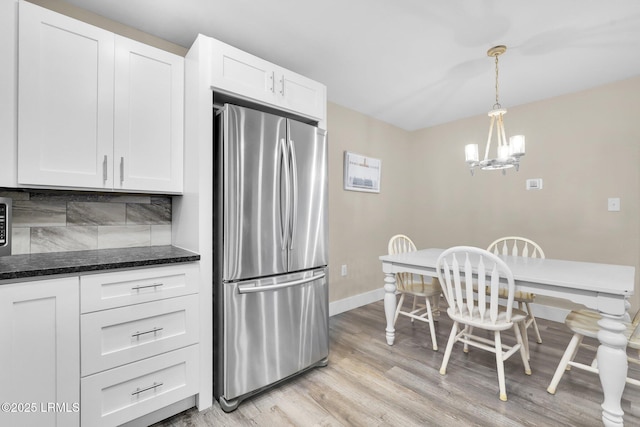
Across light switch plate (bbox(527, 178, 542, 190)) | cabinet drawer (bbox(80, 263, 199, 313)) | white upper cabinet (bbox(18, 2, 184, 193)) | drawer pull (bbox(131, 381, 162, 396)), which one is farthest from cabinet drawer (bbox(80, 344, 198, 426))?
light switch plate (bbox(527, 178, 542, 190))

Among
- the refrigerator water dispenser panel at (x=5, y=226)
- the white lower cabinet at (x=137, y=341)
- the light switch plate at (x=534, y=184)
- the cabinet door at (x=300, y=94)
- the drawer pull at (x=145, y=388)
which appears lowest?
the drawer pull at (x=145, y=388)

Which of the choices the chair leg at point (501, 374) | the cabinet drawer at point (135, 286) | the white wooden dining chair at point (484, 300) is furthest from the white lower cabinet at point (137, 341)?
the chair leg at point (501, 374)

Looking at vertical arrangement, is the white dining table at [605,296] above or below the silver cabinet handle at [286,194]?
below

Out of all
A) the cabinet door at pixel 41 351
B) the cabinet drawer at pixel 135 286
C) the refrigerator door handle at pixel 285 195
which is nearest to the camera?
the cabinet door at pixel 41 351

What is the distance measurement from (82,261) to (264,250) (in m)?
0.90

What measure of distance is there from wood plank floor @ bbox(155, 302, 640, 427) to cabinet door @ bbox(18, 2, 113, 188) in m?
1.48

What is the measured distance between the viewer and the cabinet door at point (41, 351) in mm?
1177

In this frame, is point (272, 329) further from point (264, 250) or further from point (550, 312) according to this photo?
point (550, 312)

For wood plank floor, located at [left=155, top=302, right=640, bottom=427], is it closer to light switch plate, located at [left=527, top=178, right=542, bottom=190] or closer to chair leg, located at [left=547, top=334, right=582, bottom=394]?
chair leg, located at [left=547, top=334, right=582, bottom=394]

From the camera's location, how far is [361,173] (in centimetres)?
352

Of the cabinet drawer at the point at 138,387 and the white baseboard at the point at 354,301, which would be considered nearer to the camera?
the cabinet drawer at the point at 138,387

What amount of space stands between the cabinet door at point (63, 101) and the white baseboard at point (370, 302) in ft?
8.16

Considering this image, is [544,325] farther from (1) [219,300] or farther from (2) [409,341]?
(1) [219,300]

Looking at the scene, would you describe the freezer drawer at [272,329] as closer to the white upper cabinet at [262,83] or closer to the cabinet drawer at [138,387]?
the cabinet drawer at [138,387]
